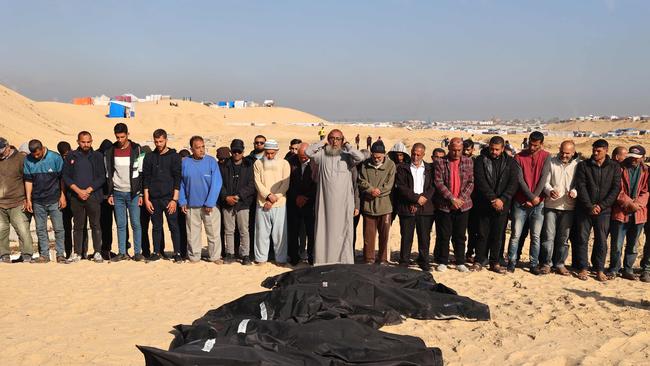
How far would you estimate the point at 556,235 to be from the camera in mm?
7242

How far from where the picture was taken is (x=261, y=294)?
5473 mm

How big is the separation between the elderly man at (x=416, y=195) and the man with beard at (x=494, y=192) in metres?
0.68

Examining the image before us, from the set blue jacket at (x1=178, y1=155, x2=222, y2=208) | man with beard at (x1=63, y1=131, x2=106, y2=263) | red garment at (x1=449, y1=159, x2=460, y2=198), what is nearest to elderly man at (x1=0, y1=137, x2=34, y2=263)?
man with beard at (x1=63, y1=131, x2=106, y2=263)

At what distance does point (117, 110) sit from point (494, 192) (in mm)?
46804

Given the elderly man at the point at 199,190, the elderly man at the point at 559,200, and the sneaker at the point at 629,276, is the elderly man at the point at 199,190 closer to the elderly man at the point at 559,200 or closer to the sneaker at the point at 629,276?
the elderly man at the point at 559,200

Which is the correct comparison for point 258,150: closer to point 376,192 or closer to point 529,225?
point 376,192

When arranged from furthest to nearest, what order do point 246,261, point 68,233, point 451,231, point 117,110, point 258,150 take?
1. point 117,110
2. point 68,233
3. point 258,150
4. point 246,261
5. point 451,231

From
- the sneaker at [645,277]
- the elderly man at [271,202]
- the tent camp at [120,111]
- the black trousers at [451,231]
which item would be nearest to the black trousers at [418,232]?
the black trousers at [451,231]

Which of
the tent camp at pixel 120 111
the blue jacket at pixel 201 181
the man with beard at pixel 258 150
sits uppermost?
the tent camp at pixel 120 111

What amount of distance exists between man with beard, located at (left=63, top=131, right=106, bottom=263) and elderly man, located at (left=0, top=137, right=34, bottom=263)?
0.66 meters

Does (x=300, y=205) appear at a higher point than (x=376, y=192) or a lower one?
lower

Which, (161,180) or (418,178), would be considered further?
(161,180)

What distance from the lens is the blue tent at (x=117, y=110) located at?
47.5 meters

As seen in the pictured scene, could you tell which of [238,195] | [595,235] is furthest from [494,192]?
[238,195]
